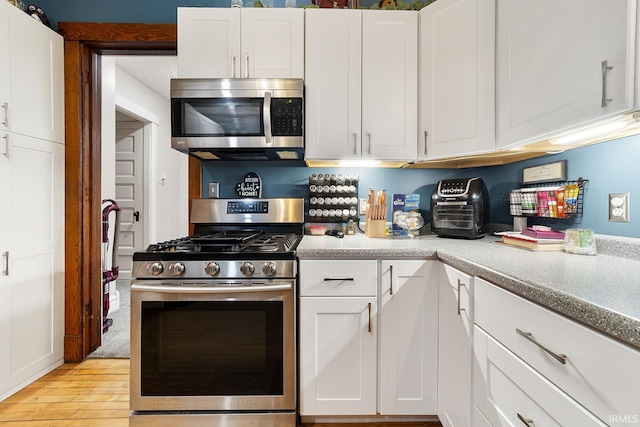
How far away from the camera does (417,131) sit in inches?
75.6

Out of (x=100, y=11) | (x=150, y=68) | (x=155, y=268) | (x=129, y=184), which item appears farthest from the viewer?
(x=129, y=184)

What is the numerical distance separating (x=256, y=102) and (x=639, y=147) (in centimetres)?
170

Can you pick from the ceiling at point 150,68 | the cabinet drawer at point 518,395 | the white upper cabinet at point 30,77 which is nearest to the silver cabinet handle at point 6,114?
the white upper cabinet at point 30,77

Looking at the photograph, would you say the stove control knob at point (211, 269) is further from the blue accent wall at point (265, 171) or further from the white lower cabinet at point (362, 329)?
the blue accent wall at point (265, 171)

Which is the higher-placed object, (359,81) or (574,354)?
(359,81)

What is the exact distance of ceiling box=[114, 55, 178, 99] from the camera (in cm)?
346

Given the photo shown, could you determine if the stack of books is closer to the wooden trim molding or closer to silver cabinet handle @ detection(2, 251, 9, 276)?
the wooden trim molding

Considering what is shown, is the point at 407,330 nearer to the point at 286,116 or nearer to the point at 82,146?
the point at 286,116

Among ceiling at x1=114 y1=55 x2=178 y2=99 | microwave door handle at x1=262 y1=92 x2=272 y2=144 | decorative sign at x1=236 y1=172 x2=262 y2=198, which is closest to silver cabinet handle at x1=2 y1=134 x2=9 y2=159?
decorative sign at x1=236 y1=172 x2=262 y2=198

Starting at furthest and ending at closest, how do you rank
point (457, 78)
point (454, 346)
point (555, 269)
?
point (457, 78), point (454, 346), point (555, 269)

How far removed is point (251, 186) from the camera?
2.18 metres

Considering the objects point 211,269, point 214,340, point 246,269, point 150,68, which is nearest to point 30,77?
point 211,269

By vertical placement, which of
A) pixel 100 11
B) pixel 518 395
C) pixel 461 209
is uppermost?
pixel 100 11

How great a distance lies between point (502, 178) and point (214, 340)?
1.87m
